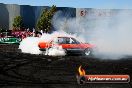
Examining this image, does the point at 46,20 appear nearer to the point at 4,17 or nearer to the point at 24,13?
the point at 24,13

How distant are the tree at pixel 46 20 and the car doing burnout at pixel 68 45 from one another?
40294 millimetres

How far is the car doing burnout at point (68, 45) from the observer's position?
22.4m

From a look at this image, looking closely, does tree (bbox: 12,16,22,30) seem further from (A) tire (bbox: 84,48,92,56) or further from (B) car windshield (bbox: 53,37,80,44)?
(A) tire (bbox: 84,48,92,56)

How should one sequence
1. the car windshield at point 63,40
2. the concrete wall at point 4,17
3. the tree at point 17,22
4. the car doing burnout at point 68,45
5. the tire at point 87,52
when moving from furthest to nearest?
the concrete wall at point 4,17 < the tree at point 17,22 < the tire at point 87,52 < the car windshield at point 63,40 < the car doing burnout at point 68,45

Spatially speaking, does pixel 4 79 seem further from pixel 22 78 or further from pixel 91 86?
pixel 91 86

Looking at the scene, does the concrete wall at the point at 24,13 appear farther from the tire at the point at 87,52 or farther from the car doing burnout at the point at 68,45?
the car doing burnout at the point at 68,45

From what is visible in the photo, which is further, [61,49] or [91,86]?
[61,49]

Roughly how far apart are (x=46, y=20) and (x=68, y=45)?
137 ft

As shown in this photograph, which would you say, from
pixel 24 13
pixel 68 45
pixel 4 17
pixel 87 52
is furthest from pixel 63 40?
pixel 4 17

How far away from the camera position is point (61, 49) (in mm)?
22234

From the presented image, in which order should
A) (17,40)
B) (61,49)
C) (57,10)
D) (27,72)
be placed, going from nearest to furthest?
(27,72), (61,49), (17,40), (57,10)

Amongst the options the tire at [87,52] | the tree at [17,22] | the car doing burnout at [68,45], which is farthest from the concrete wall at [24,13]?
the car doing burnout at [68,45]

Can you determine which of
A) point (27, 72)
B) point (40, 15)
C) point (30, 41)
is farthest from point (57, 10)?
point (27, 72)

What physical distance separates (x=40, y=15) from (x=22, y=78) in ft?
193
